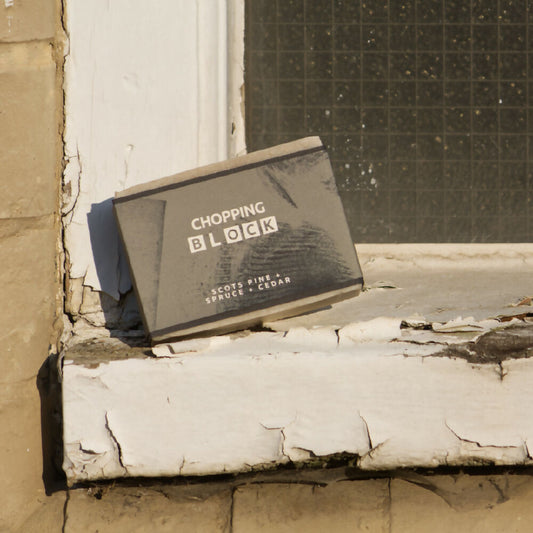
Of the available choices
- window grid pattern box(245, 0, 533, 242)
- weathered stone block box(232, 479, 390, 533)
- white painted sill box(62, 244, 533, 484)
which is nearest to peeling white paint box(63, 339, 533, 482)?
white painted sill box(62, 244, 533, 484)

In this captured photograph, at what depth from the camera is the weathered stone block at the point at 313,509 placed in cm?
118

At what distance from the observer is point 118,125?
1.33 metres

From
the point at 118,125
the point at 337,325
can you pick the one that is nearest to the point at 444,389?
the point at 337,325

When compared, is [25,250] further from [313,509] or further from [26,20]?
[313,509]

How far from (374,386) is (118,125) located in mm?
736

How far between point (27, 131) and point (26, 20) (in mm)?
219

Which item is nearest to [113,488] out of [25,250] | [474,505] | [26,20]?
[25,250]

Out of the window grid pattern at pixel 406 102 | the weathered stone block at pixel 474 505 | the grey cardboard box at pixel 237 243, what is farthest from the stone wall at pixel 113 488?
the window grid pattern at pixel 406 102

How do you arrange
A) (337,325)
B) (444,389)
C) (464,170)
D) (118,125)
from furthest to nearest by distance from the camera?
1. (464,170)
2. (118,125)
3. (337,325)
4. (444,389)

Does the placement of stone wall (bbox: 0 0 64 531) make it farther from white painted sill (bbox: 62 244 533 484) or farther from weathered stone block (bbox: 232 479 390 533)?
weathered stone block (bbox: 232 479 390 533)

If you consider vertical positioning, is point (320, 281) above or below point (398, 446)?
above

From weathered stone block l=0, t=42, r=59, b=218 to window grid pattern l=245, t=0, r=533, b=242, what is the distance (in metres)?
0.48

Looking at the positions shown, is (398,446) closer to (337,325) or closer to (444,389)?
(444,389)

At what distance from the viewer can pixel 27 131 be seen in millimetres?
1224
